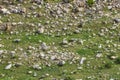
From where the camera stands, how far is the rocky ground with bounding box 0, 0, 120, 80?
15.8 m

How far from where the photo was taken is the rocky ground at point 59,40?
623 inches

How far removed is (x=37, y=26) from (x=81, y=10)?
2946 millimetres

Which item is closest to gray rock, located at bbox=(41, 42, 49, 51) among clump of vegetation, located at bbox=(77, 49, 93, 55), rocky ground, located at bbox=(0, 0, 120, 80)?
rocky ground, located at bbox=(0, 0, 120, 80)

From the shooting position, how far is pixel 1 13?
19875 mm

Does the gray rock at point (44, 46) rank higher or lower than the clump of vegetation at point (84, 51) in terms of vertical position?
higher

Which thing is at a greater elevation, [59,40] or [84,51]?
[59,40]

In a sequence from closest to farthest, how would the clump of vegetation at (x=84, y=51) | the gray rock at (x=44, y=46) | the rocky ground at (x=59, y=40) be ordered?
the rocky ground at (x=59, y=40), the clump of vegetation at (x=84, y=51), the gray rock at (x=44, y=46)

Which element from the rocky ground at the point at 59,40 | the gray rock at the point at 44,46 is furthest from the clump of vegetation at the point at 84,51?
the gray rock at the point at 44,46

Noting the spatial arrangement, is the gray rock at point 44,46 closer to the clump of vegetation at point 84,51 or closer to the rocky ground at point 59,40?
the rocky ground at point 59,40

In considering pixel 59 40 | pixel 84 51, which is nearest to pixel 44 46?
pixel 59 40

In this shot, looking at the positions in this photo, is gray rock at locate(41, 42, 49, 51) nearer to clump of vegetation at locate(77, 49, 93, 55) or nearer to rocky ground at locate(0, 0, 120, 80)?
rocky ground at locate(0, 0, 120, 80)

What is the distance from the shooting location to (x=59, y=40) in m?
18.0

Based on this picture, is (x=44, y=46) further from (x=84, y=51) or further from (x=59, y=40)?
(x=84, y=51)

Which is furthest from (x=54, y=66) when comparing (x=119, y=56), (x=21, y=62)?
(x=119, y=56)
